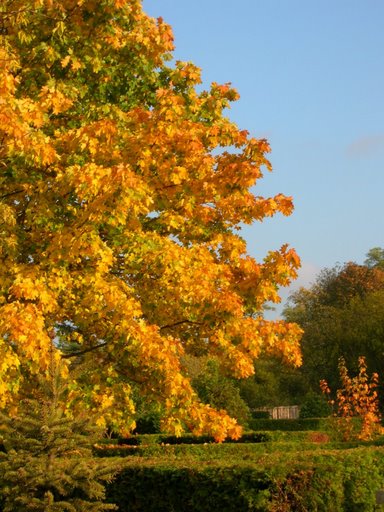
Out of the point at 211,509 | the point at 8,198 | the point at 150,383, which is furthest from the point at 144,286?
the point at 211,509

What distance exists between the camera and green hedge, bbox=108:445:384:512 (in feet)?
34.3

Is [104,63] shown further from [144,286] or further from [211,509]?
[211,509]

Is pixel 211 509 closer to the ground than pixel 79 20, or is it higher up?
closer to the ground

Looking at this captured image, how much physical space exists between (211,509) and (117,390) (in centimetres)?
285

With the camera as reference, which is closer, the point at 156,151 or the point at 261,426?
the point at 156,151

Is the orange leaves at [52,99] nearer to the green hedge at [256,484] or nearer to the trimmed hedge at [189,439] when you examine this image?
the green hedge at [256,484]

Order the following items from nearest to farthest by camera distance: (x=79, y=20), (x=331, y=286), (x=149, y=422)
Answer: (x=79, y=20) < (x=149, y=422) < (x=331, y=286)

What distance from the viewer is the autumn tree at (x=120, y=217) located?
11.4 meters

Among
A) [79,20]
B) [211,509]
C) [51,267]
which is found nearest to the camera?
[211,509]

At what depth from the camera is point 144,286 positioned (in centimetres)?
1330

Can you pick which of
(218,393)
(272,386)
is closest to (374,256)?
(272,386)

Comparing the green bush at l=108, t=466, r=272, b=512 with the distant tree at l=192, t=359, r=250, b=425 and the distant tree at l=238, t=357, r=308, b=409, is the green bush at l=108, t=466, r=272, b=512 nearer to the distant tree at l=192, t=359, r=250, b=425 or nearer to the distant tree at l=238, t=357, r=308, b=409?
the distant tree at l=192, t=359, r=250, b=425

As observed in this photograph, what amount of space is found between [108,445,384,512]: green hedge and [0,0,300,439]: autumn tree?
1.11 metres

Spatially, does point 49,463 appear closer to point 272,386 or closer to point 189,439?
point 189,439
